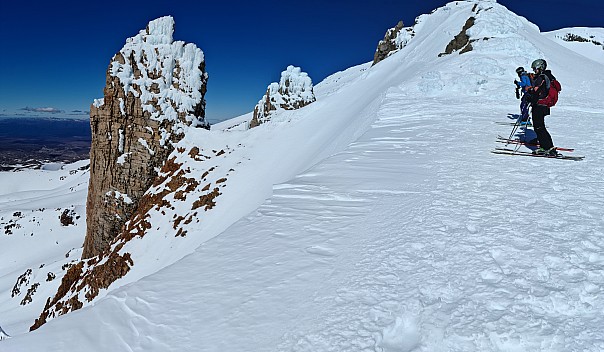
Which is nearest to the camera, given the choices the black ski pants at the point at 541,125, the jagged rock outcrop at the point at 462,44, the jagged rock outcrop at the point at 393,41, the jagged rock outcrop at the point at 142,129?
the black ski pants at the point at 541,125

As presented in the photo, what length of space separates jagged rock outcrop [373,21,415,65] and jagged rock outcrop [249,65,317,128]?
18202 mm

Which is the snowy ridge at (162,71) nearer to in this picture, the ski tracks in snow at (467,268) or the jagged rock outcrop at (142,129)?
the jagged rock outcrop at (142,129)

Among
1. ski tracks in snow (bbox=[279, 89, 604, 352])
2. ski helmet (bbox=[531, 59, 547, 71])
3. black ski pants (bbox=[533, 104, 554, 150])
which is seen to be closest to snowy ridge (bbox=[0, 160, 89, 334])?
ski tracks in snow (bbox=[279, 89, 604, 352])

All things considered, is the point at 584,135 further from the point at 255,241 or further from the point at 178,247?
the point at 178,247

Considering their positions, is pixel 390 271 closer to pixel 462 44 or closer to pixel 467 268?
pixel 467 268

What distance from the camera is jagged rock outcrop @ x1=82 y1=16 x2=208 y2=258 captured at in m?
27.5

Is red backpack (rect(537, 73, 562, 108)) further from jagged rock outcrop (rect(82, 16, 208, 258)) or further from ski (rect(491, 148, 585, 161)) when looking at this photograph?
jagged rock outcrop (rect(82, 16, 208, 258))

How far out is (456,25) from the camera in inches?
1355

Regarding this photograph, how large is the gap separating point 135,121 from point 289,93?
59.8 feet

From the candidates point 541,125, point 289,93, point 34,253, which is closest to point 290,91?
point 289,93

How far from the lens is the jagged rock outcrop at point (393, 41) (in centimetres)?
5191

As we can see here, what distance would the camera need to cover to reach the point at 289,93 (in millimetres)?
41000

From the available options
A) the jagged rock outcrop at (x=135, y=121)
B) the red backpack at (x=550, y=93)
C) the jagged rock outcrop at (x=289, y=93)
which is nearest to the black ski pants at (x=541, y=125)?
the red backpack at (x=550, y=93)

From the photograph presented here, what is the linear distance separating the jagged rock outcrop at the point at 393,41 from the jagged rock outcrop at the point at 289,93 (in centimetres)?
1820
